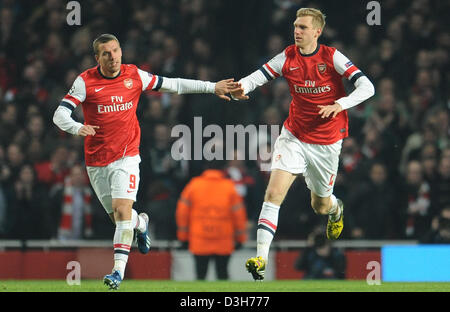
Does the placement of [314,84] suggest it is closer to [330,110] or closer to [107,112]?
[330,110]

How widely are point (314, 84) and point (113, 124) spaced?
2126mm

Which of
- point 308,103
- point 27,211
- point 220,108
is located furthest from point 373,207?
point 27,211

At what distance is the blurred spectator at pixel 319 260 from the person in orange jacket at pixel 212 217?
2.93 ft

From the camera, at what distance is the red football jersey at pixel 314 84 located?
10.1m

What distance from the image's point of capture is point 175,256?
44.5 ft

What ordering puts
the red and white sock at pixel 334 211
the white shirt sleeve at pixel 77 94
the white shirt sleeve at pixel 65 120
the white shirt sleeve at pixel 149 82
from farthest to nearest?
the red and white sock at pixel 334 211 < the white shirt sleeve at pixel 149 82 < the white shirt sleeve at pixel 77 94 < the white shirt sleeve at pixel 65 120

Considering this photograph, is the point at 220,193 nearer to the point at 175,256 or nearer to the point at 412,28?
the point at 175,256

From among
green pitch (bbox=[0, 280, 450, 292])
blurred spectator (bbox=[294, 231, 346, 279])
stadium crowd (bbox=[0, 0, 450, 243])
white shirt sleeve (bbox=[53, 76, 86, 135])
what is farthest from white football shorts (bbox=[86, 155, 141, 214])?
stadium crowd (bbox=[0, 0, 450, 243])

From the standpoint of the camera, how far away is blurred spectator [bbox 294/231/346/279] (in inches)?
501

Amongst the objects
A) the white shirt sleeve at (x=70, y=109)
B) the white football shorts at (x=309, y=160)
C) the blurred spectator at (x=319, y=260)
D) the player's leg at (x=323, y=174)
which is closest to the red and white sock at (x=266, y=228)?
the white football shorts at (x=309, y=160)

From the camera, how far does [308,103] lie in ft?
33.4

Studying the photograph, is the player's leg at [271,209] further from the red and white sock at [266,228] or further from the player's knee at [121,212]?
the player's knee at [121,212]

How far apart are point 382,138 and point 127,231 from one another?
573 cm

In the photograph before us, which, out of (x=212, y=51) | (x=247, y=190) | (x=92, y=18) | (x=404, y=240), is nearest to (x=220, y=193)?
(x=247, y=190)
